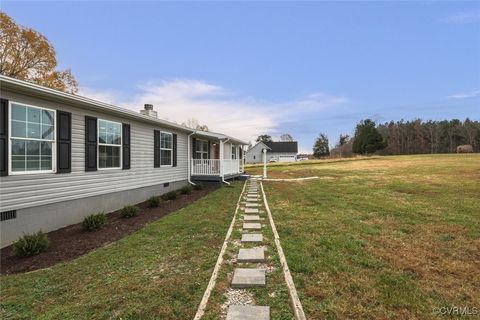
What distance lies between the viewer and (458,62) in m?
14.2

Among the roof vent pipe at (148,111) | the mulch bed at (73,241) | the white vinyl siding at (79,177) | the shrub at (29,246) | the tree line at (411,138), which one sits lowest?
the mulch bed at (73,241)

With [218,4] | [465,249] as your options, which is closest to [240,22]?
[218,4]

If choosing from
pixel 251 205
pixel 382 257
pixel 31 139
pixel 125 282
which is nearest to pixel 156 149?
pixel 251 205

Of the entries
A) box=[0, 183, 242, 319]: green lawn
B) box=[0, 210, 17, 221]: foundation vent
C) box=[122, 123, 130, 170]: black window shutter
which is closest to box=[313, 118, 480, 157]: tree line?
box=[122, 123, 130, 170]: black window shutter

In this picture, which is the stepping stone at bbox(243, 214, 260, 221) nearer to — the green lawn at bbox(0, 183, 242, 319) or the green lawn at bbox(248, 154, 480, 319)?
the green lawn at bbox(248, 154, 480, 319)

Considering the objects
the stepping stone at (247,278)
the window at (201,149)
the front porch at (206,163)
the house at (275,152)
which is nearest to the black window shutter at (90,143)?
the stepping stone at (247,278)

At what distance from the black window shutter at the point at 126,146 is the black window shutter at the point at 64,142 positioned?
224cm

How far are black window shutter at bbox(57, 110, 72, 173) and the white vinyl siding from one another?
0.14m

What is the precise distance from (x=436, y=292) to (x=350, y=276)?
886 mm

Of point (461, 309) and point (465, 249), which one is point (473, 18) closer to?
point (465, 249)

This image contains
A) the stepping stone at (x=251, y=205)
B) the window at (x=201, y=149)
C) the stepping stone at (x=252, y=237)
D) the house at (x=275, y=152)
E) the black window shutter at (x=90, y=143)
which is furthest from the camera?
the house at (x=275, y=152)

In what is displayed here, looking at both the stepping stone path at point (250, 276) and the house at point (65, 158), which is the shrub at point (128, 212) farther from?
the stepping stone path at point (250, 276)

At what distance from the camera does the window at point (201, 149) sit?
1645 cm

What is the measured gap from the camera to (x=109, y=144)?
28.7 feet
